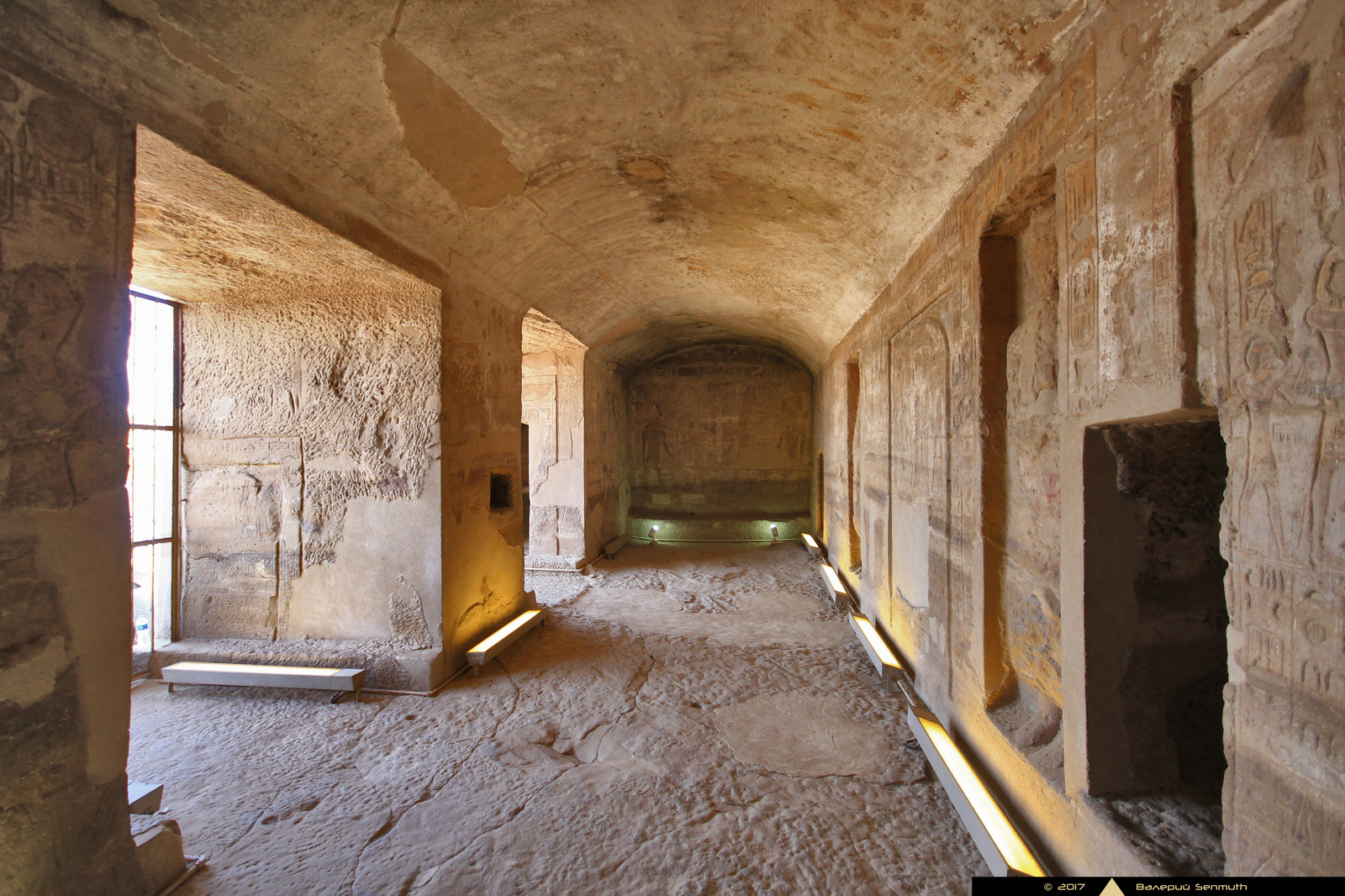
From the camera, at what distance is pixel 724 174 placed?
160 inches

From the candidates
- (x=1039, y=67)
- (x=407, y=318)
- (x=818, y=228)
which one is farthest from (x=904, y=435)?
(x=407, y=318)

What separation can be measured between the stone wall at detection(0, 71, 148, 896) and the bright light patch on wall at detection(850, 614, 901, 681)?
396 centimetres

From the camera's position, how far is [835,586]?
6.64m

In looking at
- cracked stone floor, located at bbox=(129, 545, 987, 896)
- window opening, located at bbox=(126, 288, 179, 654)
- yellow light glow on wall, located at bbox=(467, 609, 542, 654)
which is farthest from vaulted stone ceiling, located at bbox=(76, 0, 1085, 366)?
cracked stone floor, located at bbox=(129, 545, 987, 896)

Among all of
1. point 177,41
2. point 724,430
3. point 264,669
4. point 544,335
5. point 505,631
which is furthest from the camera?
point 724,430

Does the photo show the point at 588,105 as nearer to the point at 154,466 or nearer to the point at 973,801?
the point at 973,801

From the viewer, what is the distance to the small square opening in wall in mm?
5293

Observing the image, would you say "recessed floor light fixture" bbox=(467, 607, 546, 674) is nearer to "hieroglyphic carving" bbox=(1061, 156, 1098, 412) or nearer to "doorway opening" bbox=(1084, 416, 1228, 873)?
"doorway opening" bbox=(1084, 416, 1228, 873)

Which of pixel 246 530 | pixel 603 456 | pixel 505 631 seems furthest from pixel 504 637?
pixel 603 456

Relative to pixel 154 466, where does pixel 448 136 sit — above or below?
above

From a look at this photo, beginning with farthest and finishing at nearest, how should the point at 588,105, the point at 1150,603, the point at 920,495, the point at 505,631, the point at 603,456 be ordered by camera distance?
the point at 603,456 → the point at 505,631 → the point at 920,495 → the point at 588,105 → the point at 1150,603

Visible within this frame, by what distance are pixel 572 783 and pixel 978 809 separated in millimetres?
1929

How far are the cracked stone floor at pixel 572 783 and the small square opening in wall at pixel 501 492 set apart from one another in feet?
4.33

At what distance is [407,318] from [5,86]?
2.44m
